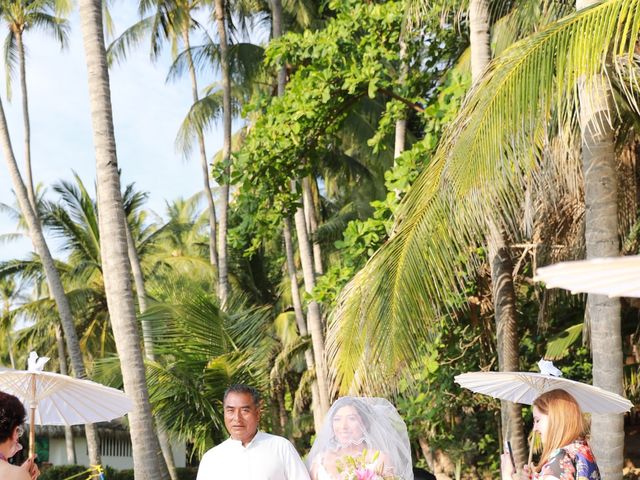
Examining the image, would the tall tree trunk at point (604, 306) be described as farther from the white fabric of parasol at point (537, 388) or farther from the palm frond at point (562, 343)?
the palm frond at point (562, 343)

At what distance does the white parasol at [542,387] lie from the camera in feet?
19.8

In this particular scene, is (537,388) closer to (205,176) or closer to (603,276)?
(603,276)

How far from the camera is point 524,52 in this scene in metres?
7.00

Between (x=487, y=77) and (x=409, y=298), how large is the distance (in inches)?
75.0

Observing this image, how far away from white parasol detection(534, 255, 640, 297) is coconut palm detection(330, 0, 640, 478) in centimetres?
343

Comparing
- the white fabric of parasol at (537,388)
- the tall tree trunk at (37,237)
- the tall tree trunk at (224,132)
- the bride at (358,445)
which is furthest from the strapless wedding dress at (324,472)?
the tall tree trunk at (224,132)

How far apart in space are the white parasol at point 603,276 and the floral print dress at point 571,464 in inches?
83.5

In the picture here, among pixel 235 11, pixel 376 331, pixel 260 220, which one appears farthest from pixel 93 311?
pixel 376 331

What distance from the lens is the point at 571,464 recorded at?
195 inches

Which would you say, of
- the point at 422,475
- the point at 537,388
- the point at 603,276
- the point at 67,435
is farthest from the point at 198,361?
the point at 67,435

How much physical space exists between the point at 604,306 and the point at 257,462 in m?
3.12

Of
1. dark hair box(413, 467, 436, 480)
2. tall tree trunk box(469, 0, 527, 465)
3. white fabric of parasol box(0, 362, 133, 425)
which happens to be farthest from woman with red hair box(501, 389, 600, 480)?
tall tree trunk box(469, 0, 527, 465)

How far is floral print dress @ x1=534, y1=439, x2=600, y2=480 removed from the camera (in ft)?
16.2

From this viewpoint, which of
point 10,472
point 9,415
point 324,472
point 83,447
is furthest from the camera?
point 83,447
